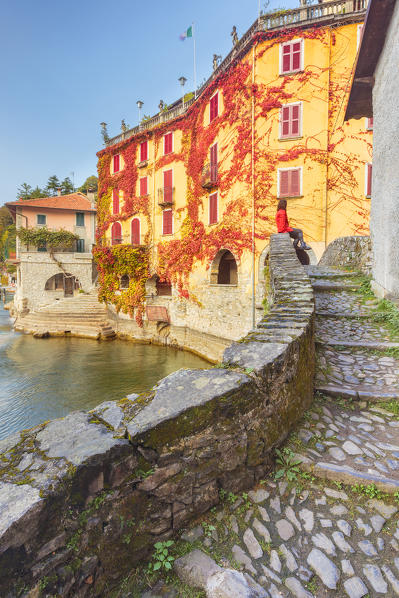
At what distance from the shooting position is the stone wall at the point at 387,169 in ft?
16.0

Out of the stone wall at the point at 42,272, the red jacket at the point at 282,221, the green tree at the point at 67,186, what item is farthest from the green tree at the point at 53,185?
the red jacket at the point at 282,221

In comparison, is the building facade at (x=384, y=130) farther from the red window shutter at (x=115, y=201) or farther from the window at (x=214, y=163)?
the red window shutter at (x=115, y=201)

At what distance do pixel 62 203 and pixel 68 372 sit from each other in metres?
20.8

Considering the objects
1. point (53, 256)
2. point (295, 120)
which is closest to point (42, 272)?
point (53, 256)

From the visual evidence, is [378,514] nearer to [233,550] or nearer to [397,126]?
[233,550]

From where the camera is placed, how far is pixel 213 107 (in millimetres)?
14812

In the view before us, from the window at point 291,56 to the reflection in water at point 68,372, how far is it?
45.6 ft

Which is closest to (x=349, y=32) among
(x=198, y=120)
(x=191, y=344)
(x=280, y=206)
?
(x=198, y=120)

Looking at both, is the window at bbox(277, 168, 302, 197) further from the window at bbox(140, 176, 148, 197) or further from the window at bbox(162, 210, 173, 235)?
the window at bbox(140, 176, 148, 197)

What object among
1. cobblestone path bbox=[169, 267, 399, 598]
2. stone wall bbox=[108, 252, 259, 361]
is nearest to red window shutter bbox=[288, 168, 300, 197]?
stone wall bbox=[108, 252, 259, 361]

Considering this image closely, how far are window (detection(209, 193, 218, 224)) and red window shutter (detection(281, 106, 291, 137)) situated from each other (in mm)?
4159

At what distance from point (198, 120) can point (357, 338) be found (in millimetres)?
16200

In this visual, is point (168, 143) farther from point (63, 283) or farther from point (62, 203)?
point (63, 283)

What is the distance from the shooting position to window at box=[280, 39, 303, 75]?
12141 millimetres
